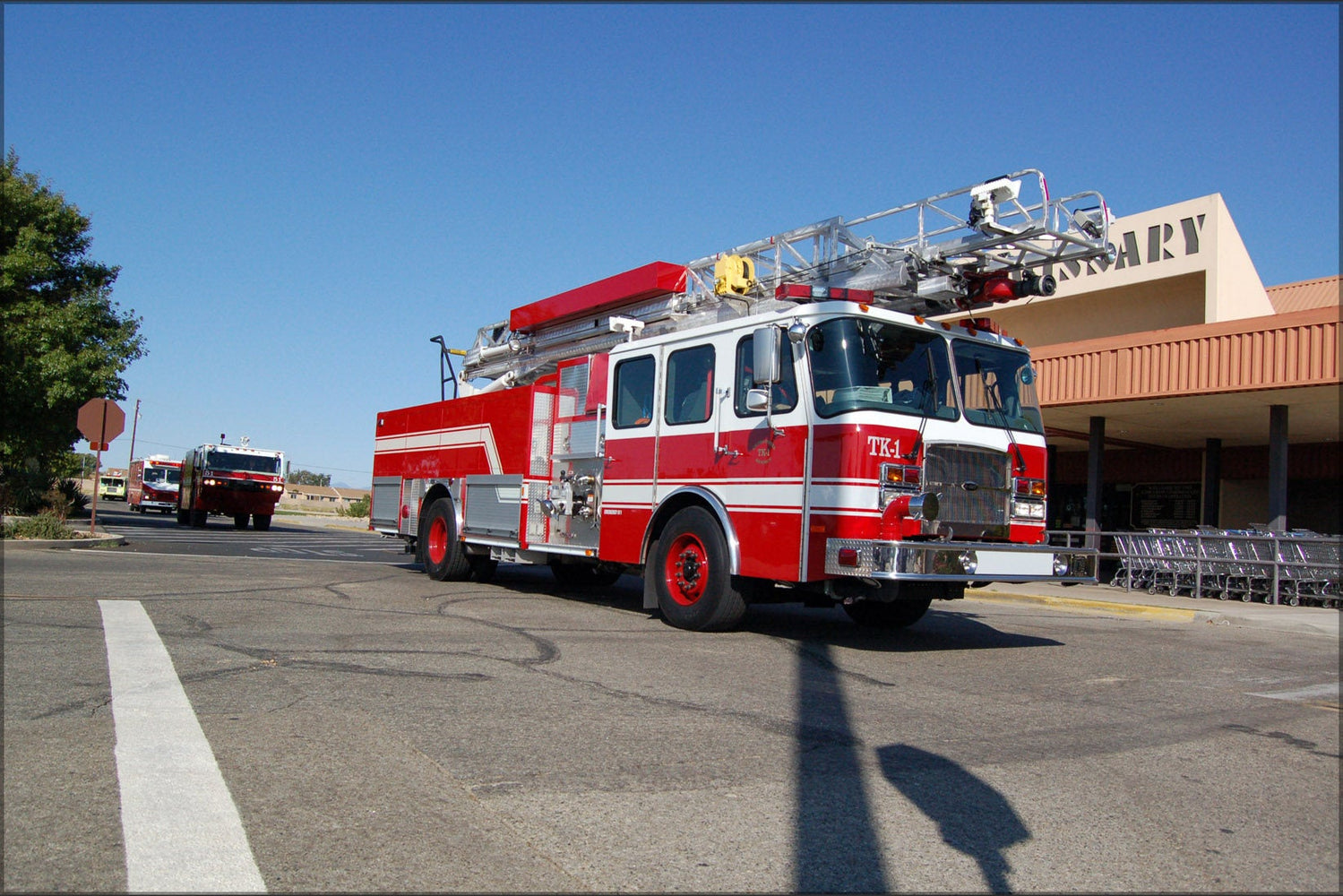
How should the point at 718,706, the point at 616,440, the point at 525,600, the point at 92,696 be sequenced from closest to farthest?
the point at 92,696, the point at 718,706, the point at 616,440, the point at 525,600

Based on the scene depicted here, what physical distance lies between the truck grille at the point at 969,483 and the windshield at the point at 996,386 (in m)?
0.34

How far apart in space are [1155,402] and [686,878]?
766 inches

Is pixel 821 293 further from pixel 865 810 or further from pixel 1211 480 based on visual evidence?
pixel 1211 480

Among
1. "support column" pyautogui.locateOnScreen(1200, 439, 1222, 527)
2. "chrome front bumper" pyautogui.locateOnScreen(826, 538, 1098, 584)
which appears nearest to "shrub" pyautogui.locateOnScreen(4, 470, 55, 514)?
"chrome front bumper" pyautogui.locateOnScreen(826, 538, 1098, 584)

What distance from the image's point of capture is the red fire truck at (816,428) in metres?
7.59

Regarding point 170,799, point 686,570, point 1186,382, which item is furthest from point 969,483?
point 1186,382

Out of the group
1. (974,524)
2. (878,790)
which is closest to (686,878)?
(878,790)

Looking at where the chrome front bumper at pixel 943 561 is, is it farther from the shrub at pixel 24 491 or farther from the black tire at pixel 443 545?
the shrub at pixel 24 491

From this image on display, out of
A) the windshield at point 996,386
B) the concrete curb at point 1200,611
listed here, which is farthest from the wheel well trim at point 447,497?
the concrete curb at point 1200,611

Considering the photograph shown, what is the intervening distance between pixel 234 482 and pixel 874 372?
2544 centimetres

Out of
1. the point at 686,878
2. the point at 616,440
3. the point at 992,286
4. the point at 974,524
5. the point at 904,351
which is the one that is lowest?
the point at 686,878

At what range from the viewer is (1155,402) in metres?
20.0

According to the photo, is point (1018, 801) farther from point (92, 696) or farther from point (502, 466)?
point (502, 466)

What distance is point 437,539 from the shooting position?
43.3ft
